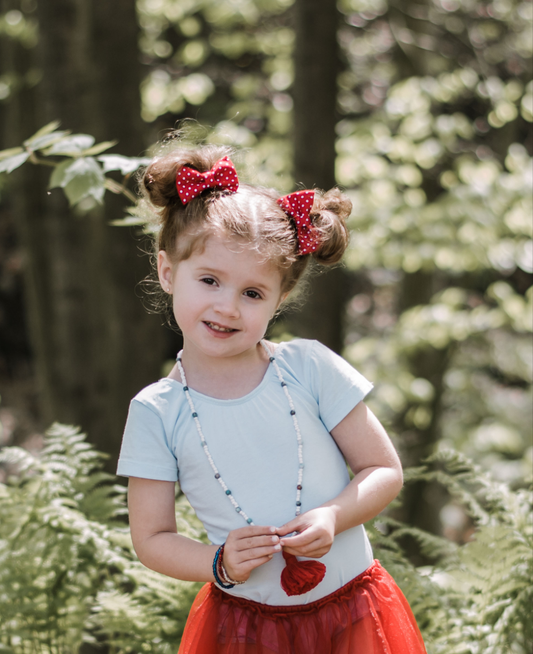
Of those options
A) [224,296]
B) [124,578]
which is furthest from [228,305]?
[124,578]

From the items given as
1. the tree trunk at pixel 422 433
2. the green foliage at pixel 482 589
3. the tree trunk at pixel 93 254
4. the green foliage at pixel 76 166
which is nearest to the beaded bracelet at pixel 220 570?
the green foliage at pixel 482 589

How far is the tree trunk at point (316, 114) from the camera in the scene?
415 cm

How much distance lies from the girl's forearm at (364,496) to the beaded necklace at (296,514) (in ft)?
0.31

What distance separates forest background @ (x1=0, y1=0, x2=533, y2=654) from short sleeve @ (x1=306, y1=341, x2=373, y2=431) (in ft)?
2.10

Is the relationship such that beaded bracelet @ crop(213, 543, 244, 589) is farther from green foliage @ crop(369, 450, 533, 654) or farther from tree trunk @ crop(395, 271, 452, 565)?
tree trunk @ crop(395, 271, 452, 565)

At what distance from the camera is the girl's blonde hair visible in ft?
4.67

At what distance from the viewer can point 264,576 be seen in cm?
138

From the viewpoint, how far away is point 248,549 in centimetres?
124

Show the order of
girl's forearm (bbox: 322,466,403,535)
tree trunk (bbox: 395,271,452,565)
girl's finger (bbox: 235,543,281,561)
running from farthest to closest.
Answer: tree trunk (bbox: 395,271,452,565), girl's forearm (bbox: 322,466,403,535), girl's finger (bbox: 235,543,281,561)

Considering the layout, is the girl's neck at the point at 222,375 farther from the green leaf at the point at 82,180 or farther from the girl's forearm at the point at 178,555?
the green leaf at the point at 82,180

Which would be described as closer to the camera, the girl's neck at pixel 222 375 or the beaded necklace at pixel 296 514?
the beaded necklace at pixel 296 514

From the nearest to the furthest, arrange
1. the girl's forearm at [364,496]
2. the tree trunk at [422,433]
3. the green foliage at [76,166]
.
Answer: the girl's forearm at [364,496] < the green foliage at [76,166] < the tree trunk at [422,433]

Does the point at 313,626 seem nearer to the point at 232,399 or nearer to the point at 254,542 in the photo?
the point at 254,542

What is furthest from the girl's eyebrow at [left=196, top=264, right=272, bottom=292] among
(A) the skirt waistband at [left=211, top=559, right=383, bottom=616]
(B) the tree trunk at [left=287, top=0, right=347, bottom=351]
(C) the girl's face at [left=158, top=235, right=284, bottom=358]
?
(B) the tree trunk at [left=287, top=0, right=347, bottom=351]
